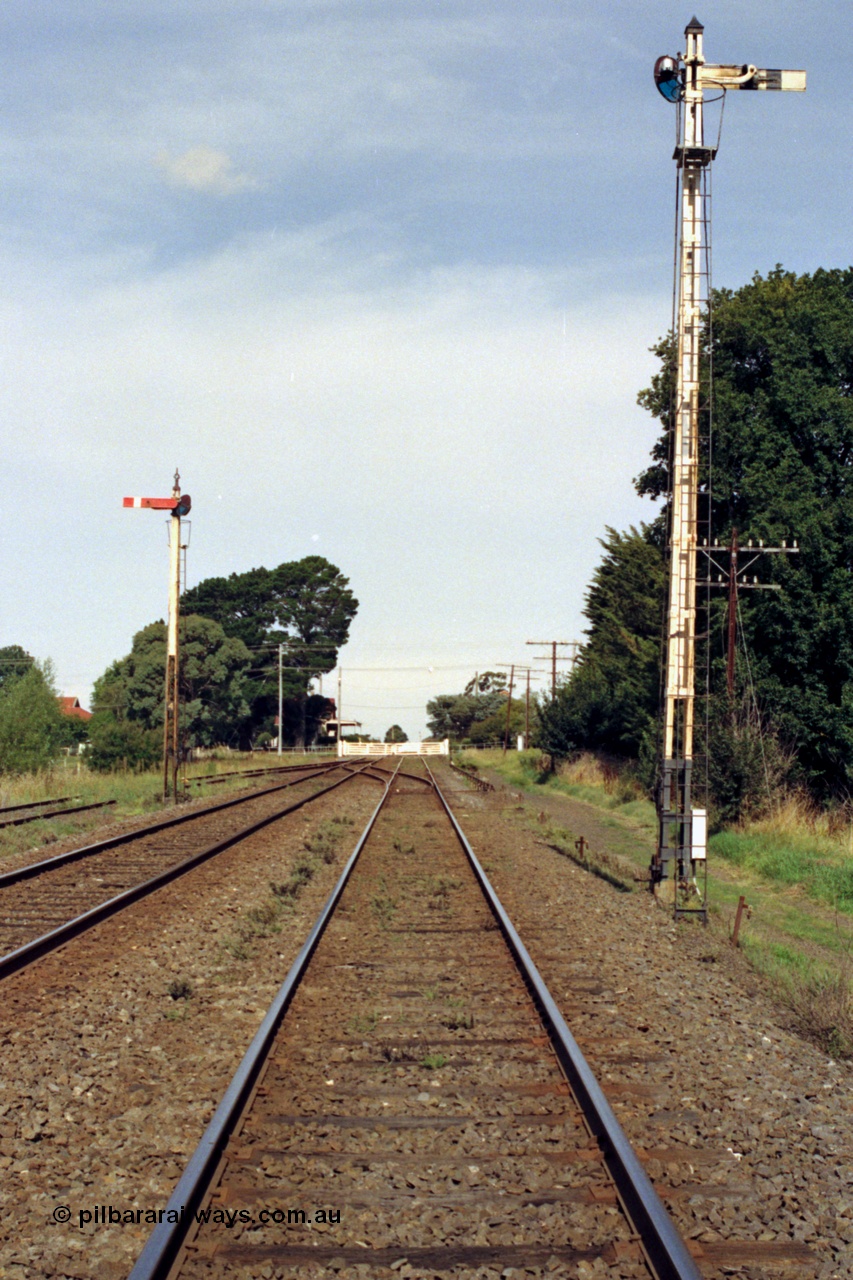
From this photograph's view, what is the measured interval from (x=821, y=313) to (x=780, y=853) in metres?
15.3

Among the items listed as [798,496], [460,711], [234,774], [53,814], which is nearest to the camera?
[53,814]

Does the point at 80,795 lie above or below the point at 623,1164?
below

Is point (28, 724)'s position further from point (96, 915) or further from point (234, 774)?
point (96, 915)

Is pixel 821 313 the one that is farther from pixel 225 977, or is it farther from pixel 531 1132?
pixel 531 1132

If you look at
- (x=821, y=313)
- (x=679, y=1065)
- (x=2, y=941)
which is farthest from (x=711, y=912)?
(x=821, y=313)

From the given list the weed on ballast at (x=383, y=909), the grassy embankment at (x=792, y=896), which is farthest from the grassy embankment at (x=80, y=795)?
the grassy embankment at (x=792, y=896)

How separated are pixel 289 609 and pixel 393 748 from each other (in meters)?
15.1

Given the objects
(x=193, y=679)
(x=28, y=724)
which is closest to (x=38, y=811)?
(x=28, y=724)

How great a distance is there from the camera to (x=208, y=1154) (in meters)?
4.67

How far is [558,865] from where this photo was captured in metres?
17.2

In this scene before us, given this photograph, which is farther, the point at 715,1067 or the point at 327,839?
the point at 327,839

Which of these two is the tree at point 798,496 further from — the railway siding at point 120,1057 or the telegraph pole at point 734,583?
the railway siding at point 120,1057

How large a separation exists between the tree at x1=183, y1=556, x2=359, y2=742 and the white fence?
16.8 feet

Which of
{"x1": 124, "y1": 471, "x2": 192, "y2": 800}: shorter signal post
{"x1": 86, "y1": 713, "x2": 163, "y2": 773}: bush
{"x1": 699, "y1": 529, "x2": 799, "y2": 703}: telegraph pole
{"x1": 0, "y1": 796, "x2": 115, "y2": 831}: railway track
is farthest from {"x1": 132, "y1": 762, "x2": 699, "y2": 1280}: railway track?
{"x1": 86, "y1": 713, "x2": 163, "y2": 773}: bush
